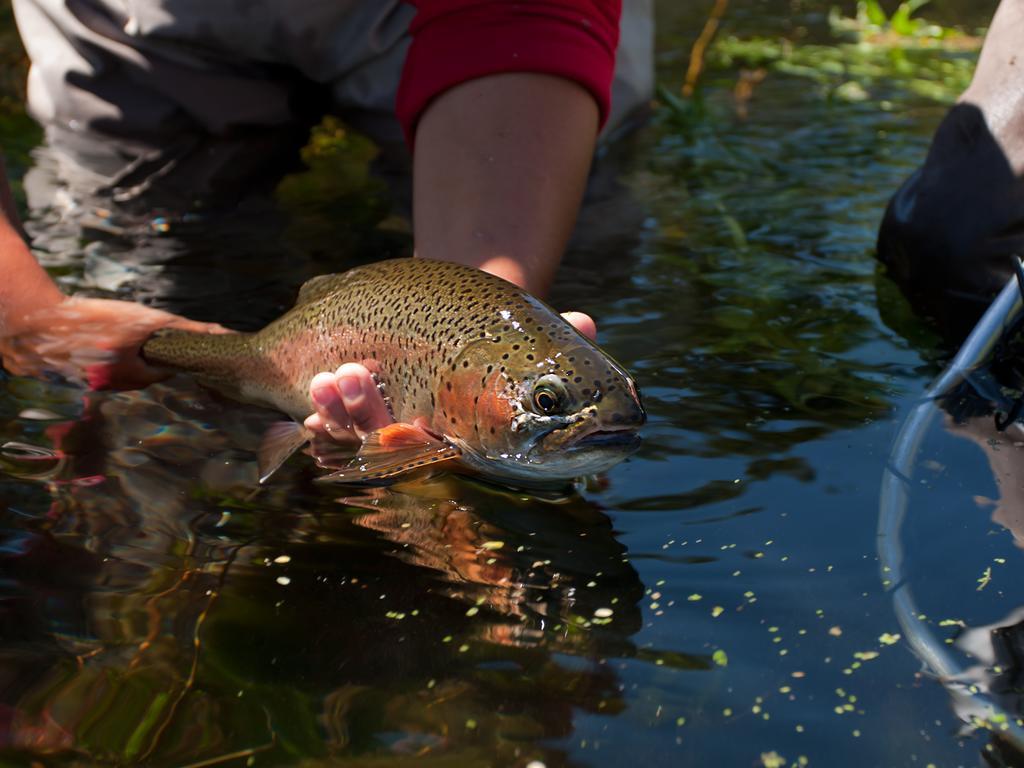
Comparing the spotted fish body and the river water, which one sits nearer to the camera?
the river water

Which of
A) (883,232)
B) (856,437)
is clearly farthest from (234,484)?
(883,232)

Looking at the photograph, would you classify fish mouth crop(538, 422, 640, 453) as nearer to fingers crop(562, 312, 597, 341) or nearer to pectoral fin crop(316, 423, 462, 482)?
pectoral fin crop(316, 423, 462, 482)

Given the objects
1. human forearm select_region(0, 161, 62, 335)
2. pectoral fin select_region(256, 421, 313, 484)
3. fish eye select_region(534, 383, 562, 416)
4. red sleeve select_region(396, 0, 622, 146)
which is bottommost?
pectoral fin select_region(256, 421, 313, 484)

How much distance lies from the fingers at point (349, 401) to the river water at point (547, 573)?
160 millimetres

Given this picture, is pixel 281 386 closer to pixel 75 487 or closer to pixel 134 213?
pixel 75 487

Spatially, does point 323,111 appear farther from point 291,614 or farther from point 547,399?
point 291,614

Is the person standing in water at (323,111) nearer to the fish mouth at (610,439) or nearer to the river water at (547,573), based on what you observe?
the river water at (547,573)

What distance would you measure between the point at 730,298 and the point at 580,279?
1.71 feet

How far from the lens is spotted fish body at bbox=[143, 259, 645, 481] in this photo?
7.34 feet

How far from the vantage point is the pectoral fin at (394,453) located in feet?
7.68

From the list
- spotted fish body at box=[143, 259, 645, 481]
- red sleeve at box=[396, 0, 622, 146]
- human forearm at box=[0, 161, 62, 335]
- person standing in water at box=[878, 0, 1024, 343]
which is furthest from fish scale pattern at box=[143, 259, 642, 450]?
person standing in water at box=[878, 0, 1024, 343]

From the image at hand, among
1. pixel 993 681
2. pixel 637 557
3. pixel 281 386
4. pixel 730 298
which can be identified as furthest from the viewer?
pixel 730 298

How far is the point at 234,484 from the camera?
2658mm

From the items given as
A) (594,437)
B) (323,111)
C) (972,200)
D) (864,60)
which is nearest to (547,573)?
(594,437)
